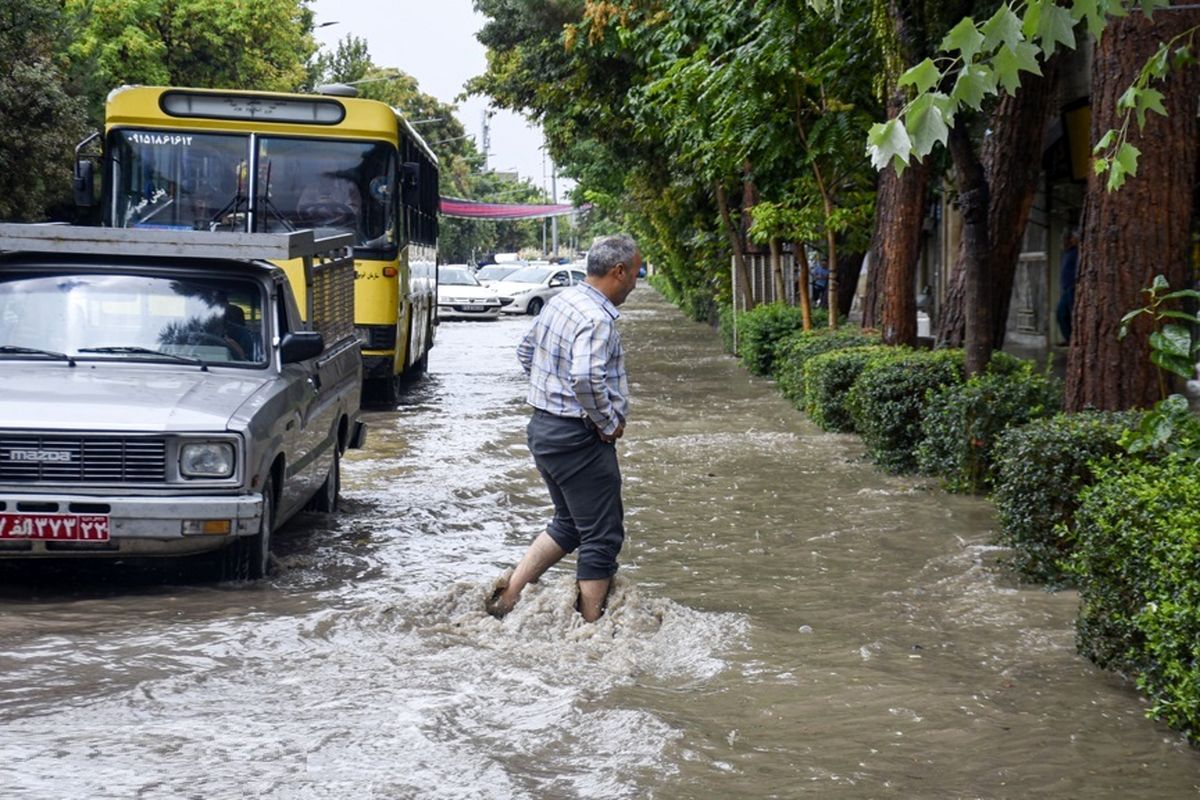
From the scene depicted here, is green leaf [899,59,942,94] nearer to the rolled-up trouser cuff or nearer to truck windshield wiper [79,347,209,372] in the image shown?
the rolled-up trouser cuff

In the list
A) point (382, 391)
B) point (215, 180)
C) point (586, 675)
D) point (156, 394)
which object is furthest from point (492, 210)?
point (586, 675)

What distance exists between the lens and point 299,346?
9320 mm

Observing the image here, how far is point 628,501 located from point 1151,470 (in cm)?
608

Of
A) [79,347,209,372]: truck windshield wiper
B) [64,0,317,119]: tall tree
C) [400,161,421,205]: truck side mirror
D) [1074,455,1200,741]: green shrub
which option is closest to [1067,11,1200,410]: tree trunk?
[1074,455,1200,741]: green shrub

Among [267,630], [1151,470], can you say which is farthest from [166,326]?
[1151,470]

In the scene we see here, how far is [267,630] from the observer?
7.73 m

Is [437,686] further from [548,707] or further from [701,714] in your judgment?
[701,714]

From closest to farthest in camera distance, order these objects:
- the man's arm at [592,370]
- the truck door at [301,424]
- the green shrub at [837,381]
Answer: the man's arm at [592,370] → the truck door at [301,424] → the green shrub at [837,381]

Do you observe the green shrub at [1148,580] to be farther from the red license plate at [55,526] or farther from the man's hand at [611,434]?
the red license plate at [55,526]

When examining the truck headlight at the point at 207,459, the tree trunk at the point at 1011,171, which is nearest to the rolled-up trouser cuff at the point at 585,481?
the truck headlight at the point at 207,459

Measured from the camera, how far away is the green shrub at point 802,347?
1756 centimetres

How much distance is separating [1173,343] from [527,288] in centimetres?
4296

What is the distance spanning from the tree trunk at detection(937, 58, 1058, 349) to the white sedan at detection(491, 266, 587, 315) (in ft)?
112

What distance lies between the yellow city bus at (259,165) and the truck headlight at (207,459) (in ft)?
27.9
